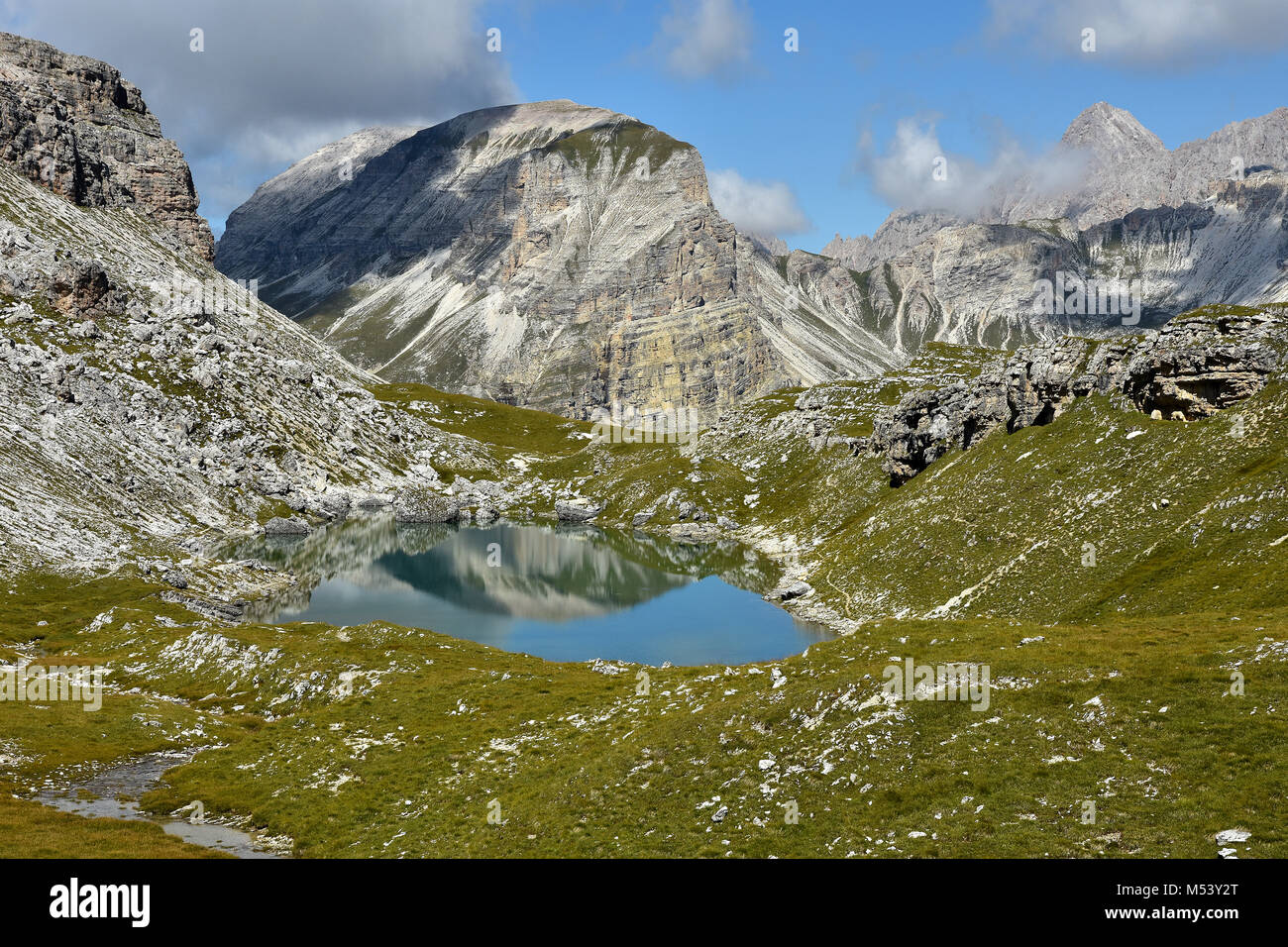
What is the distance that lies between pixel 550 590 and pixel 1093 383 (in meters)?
84.9

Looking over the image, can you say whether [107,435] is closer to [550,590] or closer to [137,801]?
[550,590]

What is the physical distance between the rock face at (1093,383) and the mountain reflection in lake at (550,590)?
32478 mm

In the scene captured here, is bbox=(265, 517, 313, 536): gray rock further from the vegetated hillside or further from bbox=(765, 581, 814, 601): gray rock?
bbox=(765, 581, 814, 601): gray rock

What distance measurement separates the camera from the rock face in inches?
2963

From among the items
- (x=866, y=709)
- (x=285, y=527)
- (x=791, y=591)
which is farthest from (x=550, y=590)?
(x=866, y=709)

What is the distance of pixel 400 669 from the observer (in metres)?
65.4

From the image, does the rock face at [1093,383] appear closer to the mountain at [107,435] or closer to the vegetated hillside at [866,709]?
the vegetated hillside at [866,709]

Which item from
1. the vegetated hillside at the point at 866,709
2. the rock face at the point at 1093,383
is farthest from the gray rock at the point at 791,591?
the rock face at the point at 1093,383

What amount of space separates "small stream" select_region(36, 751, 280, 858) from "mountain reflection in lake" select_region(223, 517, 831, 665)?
158 feet

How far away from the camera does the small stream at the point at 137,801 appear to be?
37.6 m

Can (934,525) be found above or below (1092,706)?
above
